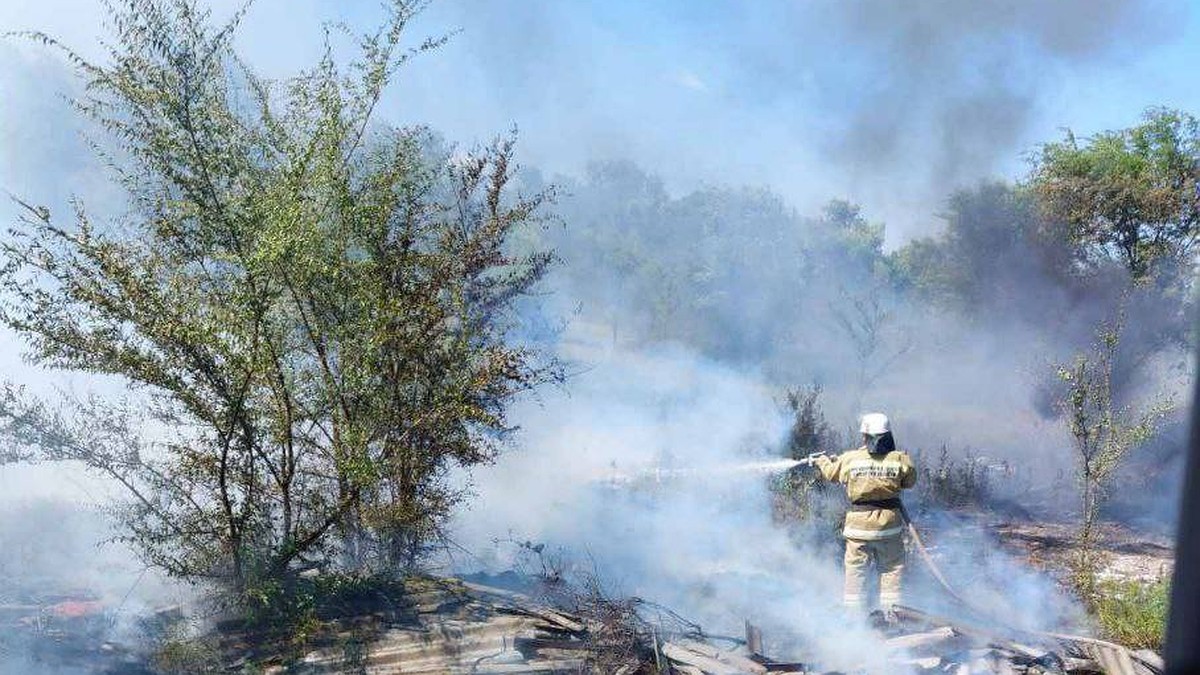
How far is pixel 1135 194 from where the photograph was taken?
1584 centimetres

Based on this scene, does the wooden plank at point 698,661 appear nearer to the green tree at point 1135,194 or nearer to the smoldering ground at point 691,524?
the smoldering ground at point 691,524

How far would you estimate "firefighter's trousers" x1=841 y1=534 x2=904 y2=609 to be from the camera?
7609 mm

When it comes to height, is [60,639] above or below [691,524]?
below

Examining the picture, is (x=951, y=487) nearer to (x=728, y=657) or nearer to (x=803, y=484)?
(x=803, y=484)

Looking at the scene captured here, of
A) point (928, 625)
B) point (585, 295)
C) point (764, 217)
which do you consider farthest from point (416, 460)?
point (764, 217)

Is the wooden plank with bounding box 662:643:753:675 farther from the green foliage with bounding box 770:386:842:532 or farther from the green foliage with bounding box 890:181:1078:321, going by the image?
the green foliage with bounding box 890:181:1078:321

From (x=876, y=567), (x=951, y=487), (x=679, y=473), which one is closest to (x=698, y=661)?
(x=876, y=567)

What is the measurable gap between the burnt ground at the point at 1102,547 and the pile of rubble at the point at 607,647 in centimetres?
330

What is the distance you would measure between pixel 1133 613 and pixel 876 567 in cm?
173

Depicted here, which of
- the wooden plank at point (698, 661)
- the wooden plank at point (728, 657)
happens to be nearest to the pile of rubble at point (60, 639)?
the wooden plank at point (698, 661)

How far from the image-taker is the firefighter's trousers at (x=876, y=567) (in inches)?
300

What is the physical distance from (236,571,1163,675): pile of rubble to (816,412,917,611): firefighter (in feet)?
1.74

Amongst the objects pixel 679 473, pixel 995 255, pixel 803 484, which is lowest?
pixel 803 484

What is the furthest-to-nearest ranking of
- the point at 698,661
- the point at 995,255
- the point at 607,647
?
the point at 995,255
the point at 607,647
the point at 698,661
